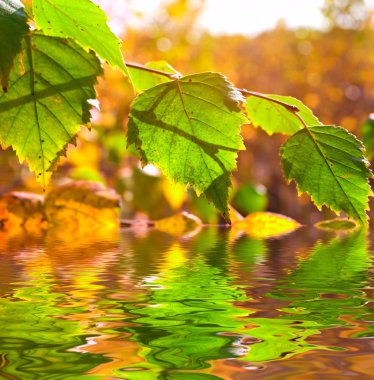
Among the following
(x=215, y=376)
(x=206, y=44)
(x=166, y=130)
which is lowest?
(x=215, y=376)

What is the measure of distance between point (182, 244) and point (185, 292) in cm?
40

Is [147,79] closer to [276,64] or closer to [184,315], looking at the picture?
[184,315]

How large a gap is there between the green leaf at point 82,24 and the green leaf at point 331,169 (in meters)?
0.15

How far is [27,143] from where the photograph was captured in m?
0.40

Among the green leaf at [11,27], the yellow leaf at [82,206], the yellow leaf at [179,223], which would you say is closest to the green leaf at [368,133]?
the yellow leaf at [179,223]

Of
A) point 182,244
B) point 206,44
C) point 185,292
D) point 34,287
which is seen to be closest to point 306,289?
point 185,292

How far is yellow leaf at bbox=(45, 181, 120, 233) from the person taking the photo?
52.5 inches

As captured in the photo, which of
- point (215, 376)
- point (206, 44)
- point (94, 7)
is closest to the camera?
point (215, 376)

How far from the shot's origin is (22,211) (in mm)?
1321

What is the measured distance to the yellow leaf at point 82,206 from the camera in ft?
4.37

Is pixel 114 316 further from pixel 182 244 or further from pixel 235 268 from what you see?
pixel 182 244

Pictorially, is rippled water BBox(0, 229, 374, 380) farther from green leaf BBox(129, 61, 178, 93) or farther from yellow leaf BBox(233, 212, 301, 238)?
yellow leaf BBox(233, 212, 301, 238)

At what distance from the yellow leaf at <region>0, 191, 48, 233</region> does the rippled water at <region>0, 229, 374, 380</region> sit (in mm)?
600

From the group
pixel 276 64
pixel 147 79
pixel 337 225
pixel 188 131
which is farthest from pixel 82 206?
pixel 276 64
